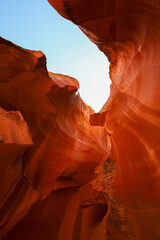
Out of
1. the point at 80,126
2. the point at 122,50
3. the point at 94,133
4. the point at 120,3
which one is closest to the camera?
the point at 120,3

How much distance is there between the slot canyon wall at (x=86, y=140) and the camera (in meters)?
2.38

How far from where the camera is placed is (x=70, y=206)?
4.38 meters

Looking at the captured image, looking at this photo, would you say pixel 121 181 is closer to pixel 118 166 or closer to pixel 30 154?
pixel 118 166

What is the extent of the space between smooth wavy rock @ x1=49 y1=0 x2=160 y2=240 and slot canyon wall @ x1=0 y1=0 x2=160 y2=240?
1 cm

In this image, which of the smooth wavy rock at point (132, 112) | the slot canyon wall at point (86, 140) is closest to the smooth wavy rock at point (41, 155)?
the slot canyon wall at point (86, 140)

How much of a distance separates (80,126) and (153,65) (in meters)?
3.28

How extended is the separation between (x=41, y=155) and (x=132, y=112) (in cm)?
272

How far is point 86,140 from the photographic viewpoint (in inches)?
215

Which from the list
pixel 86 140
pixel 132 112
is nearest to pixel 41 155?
pixel 86 140

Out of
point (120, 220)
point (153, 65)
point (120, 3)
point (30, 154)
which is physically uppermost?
point (120, 3)

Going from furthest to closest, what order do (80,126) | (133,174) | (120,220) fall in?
1. (80,126)
2. (133,174)
3. (120,220)

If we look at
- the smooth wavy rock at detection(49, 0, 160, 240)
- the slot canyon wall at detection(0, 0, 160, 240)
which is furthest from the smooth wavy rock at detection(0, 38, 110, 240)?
the smooth wavy rock at detection(49, 0, 160, 240)

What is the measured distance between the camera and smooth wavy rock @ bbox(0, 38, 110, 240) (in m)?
3.74

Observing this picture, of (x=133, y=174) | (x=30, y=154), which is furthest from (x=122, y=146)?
(x=30, y=154)
